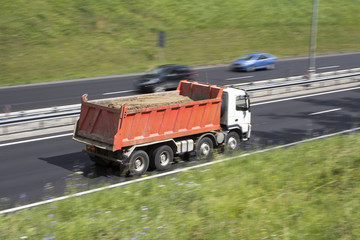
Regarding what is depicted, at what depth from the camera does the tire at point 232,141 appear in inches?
648

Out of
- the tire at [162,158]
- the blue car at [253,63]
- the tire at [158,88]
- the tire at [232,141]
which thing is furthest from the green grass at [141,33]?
the tire at [162,158]

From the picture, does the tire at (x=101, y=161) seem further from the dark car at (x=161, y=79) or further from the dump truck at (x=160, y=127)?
the dark car at (x=161, y=79)

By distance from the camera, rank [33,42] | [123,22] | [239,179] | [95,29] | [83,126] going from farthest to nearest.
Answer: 1. [123,22]
2. [95,29]
3. [33,42]
4. [83,126]
5. [239,179]

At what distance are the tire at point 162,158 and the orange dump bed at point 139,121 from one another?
0.38m

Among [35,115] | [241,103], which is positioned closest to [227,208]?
[241,103]

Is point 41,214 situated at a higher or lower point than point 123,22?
lower

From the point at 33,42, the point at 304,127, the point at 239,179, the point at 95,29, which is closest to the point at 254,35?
the point at 95,29

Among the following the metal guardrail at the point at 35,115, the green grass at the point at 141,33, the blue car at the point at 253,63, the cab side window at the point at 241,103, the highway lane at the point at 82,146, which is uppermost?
the green grass at the point at 141,33

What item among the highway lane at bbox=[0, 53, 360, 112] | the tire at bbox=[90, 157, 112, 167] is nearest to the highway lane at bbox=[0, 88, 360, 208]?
the tire at bbox=[90, 157, 112, 167]

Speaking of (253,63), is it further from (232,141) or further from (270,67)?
(232,141)

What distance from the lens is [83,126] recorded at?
1448 cm

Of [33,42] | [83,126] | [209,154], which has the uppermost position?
[33,42]

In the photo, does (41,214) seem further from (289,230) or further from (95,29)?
(95,29)

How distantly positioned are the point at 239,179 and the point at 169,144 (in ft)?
18.3
